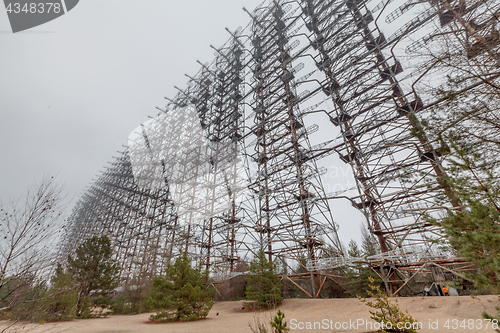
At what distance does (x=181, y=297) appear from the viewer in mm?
9031

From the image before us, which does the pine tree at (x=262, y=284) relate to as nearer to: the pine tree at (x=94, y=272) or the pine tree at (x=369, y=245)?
the pine tree at (x=369, y=245)

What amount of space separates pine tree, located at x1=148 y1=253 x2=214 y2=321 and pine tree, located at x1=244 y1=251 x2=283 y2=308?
6.24ft

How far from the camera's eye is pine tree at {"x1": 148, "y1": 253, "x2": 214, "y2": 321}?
876 cm

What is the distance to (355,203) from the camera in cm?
1038

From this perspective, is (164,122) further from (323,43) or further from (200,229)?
(323,43)

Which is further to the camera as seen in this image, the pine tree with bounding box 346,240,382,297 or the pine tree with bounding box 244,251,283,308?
the pine tree with bounding box 346,240,382,297

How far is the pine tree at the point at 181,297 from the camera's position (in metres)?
8.76

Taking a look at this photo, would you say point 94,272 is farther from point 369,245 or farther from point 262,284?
point 369,245

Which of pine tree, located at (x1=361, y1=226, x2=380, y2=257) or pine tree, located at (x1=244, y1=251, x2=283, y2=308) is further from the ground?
pine tree, located at (x1=361, y1=226, x2=380, y2=257)

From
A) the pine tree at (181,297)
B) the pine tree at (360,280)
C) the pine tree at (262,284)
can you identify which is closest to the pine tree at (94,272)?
the pine tree at (181,297)

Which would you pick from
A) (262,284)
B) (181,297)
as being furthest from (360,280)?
(181,297)

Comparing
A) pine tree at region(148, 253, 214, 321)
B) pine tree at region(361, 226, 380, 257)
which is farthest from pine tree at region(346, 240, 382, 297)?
pine tree at region(148, 253, 214, 321)

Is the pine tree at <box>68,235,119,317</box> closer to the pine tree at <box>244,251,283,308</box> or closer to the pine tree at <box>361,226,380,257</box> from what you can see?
the pine tree at <box>244,251,283,308</box>

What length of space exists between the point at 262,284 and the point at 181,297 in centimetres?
344
